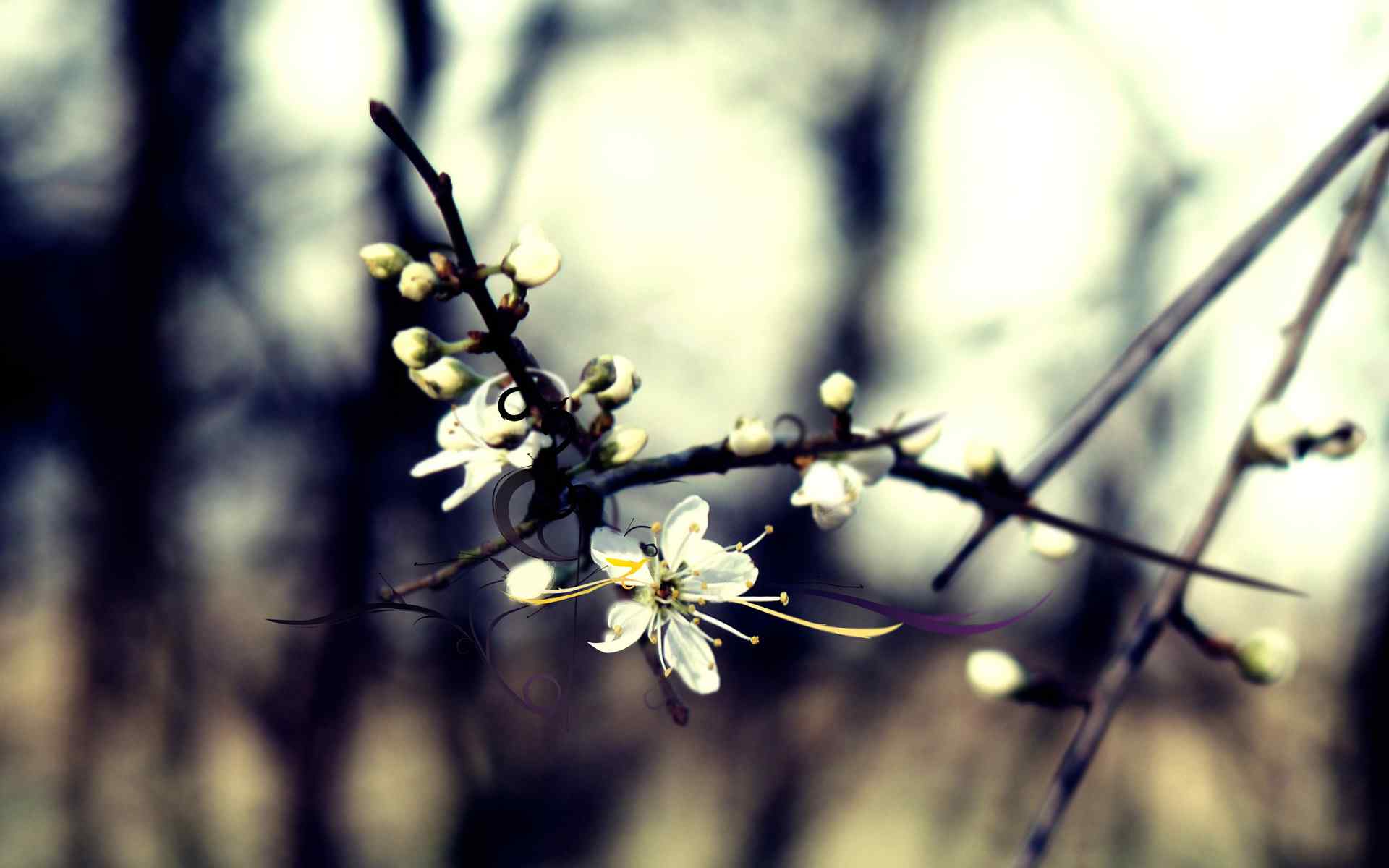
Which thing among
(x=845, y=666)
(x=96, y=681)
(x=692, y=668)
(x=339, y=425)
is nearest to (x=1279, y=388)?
(x=692, y=668)

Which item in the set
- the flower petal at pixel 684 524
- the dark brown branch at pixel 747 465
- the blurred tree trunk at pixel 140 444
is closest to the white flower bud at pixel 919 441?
the dark brown branch at pixel 747 465

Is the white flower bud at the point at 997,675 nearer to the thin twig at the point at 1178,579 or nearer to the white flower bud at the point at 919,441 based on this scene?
the thin twig at the point at 1178,579

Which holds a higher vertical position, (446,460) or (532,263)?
(532,263)

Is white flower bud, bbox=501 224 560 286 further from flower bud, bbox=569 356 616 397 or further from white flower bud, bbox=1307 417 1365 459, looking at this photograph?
white flower bud, bbox=1307 417 1365 459

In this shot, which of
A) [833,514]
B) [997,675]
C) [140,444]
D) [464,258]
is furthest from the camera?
[140,444]

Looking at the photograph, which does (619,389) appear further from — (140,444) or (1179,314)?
(140,444)

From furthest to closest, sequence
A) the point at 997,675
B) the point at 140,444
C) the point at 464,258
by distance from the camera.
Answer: the point at 140,444 → the point at 997,675 → the point at 464,258

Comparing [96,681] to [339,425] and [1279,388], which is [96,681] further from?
[1279,388]

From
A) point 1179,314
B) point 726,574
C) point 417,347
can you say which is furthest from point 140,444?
point 1179,314
